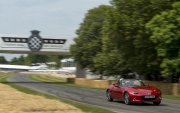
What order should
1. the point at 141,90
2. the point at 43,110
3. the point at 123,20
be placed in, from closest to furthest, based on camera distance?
1. the point at 43,110
2. the point at 141,90
3. the point at 123,20

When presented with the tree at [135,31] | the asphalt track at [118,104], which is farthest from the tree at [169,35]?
the tree at [135,31]

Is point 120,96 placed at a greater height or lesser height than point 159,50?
lesser

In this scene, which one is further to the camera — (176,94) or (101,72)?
(101,72)

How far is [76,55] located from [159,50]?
2991 cm

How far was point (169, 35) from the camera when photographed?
25062 mm

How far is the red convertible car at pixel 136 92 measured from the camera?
1922 centimetres

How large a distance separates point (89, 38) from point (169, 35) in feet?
100

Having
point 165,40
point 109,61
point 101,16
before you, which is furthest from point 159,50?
point 101,16

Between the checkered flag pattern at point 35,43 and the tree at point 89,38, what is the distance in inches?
166

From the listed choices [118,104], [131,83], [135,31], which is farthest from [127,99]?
[135,31]

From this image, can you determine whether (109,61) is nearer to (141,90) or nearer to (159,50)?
(159,50)

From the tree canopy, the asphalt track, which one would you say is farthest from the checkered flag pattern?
the asphalt track

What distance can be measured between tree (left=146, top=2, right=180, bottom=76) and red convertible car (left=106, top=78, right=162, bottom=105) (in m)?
5.19

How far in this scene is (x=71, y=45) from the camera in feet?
186
